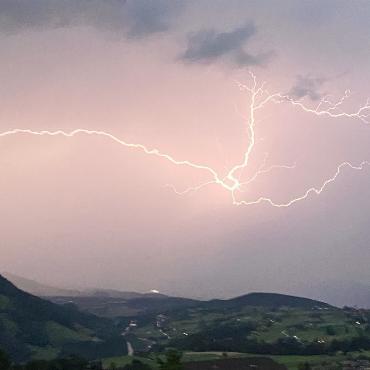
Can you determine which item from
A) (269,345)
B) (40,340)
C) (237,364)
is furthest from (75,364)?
(40,340)

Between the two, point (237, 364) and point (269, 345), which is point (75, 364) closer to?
point (237, 364)

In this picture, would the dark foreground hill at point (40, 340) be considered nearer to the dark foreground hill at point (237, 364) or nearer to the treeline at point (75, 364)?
the dark foreground hill at point (237, 364)

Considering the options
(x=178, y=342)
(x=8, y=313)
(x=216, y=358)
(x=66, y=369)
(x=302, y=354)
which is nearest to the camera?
(x=66, y=369)

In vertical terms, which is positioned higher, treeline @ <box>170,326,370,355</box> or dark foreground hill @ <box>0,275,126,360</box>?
treeline @ <box>170,326,370,355</box>

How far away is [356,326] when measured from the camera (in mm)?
170875

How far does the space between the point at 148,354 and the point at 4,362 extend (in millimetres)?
53412

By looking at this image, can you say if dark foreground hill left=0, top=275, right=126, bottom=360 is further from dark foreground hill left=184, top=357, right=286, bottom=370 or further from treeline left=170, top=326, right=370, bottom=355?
dark foreground hill left=184, top=357, right=286, bottom=370

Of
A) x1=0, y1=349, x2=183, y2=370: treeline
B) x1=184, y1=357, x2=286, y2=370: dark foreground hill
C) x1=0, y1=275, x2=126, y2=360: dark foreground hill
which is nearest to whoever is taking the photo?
x1=0, y1=349, x2=183, y2=370: treeline

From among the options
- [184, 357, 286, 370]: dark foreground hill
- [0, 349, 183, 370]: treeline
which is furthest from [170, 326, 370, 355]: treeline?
[0, 349, 183, 370]: treeline

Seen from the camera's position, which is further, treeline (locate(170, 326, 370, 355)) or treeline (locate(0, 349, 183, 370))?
treeline (locate(170, 326, 370, 355))

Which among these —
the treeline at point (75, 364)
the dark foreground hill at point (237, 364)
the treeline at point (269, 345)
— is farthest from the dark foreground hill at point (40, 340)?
the treeline at point (75, 364)

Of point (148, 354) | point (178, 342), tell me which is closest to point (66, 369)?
point (148, 354)

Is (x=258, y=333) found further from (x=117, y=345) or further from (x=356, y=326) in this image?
(x=117, y=345)

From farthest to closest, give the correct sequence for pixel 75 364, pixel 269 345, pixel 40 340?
pixel 40 340 → pixel 269 345 → pixel 75 364
